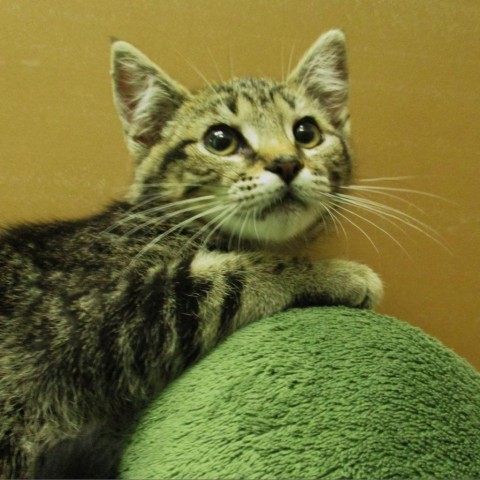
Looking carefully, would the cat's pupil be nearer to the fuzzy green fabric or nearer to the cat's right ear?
the cat's right ear

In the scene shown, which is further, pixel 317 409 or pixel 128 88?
pixel 128 88

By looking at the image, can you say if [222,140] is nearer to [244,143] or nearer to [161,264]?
[244,143]

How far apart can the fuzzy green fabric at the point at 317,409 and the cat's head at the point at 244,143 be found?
217 millimetres

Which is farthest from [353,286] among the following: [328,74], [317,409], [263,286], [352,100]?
[352,100]

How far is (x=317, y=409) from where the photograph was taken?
2.17ft

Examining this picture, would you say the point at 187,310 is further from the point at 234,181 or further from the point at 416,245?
the point at 416,245

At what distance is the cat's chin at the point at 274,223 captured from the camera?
918mm

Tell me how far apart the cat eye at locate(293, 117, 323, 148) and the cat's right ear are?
0.84 feet

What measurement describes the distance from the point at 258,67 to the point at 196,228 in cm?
59

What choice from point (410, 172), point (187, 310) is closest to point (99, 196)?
point (187, 310)

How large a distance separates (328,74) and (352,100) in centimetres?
21

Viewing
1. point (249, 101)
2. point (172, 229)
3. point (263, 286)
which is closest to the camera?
point (263, 286)

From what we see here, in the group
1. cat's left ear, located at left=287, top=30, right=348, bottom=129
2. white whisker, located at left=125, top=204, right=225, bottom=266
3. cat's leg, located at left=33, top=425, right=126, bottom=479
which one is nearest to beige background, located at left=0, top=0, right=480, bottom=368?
cat's left ear, located at left=287, top=30, right=348, bottom=129

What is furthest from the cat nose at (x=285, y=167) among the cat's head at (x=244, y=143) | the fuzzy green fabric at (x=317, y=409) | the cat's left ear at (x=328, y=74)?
the cat's left ear at (x=328, y=74)
